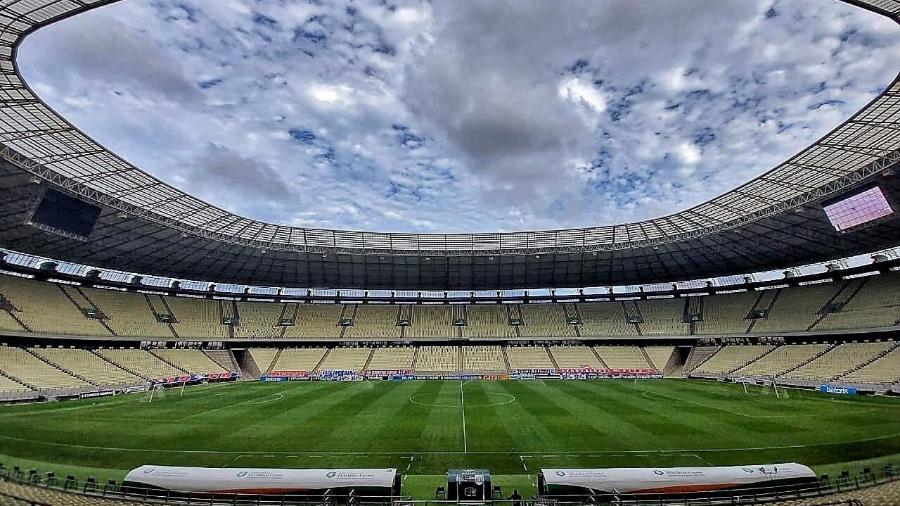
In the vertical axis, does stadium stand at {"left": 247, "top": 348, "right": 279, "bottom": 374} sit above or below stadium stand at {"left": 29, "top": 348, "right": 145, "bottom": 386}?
above

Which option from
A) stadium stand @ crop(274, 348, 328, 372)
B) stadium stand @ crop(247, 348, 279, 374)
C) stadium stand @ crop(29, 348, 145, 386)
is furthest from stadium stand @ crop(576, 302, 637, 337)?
stadium stand @ crop(29, 348, 145, 386)

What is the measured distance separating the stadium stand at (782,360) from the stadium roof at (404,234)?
10.6 m

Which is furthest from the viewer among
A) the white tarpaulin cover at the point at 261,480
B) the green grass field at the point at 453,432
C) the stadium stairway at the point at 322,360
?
the stadium stairway at the point at 322,360

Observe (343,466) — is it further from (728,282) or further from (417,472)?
(728,282)

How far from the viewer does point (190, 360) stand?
5444cm

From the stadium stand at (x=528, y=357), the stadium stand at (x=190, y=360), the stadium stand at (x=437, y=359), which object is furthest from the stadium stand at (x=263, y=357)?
the stadium stand at (x=528, y=357)

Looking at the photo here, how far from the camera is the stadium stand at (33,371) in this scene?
37.3 metres

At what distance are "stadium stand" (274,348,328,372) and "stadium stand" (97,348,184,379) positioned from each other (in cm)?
1173

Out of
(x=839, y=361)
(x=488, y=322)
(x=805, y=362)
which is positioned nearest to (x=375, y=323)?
(x=488, y=322)

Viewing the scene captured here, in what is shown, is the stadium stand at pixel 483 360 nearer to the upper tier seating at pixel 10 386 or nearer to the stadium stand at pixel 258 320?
the stadium stand at pixel 258 320

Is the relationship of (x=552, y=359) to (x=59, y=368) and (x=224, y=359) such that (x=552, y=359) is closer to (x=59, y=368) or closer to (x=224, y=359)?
(x=224, y=359)

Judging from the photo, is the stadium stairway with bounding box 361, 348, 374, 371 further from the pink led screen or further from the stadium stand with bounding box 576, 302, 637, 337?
the pink led screen

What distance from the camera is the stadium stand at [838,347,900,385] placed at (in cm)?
3772

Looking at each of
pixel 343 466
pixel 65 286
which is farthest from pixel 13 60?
pixel 65 286
